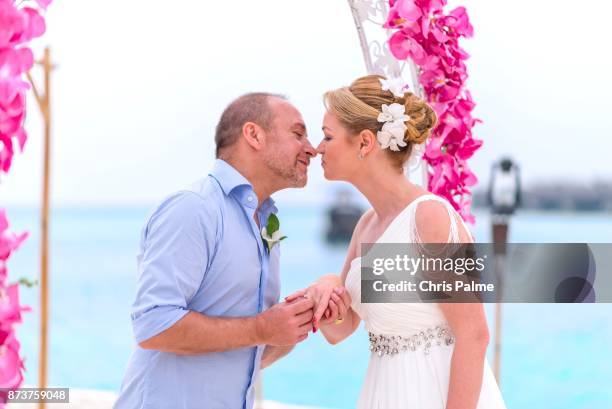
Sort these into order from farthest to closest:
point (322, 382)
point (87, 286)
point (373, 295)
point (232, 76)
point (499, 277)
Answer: point (232, 76), point (87, 286), point (322, 382), point (499, 277), point (373, 295)

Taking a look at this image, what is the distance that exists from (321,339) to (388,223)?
15881 millimetres

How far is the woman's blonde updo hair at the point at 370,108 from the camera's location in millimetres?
2193

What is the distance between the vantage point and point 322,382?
49.2 ft

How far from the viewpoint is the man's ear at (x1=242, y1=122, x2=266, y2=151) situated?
2254 mm

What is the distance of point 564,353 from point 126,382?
14644 mm

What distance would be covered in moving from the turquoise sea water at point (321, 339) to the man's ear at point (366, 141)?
592cm

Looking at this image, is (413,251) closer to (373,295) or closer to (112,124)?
(373,295)

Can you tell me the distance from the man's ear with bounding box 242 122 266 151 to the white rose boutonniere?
21 centimetres

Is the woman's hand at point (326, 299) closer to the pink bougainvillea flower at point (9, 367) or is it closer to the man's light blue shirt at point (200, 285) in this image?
the man's light blue shirt at point (200, 285)

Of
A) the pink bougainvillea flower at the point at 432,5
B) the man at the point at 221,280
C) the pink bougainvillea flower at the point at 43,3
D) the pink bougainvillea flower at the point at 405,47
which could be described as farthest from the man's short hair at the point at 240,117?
the pink bougainvillea flower at the point at 43,3

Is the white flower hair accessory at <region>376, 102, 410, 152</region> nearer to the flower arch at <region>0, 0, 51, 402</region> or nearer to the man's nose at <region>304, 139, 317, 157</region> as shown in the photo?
the man's nose at <region>304, 139, 317, 157</region>

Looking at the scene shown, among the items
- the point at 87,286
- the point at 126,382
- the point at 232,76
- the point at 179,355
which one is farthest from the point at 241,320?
the point at 232,76

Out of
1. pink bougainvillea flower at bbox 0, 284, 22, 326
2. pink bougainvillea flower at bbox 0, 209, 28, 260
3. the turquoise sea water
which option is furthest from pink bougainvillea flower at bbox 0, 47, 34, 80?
the turquoise sea water

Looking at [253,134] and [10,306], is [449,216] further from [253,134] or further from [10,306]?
[10,306]
